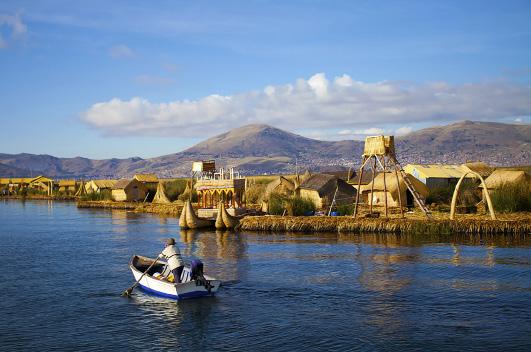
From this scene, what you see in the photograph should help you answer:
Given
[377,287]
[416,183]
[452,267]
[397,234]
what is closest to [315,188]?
[416,183]

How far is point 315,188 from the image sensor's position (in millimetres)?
43312

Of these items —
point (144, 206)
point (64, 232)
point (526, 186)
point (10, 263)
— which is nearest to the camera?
point (10, 263)

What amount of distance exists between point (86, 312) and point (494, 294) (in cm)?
1246

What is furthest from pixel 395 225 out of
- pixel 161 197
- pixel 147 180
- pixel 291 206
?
pixel 147 180

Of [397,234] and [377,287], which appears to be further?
[397,234]

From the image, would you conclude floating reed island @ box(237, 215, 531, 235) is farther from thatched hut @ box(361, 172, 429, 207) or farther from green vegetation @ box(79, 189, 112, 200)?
green vegetation @ box(79, 189, 112, 200)

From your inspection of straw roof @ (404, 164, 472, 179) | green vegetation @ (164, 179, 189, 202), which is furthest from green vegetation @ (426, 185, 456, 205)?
green vegetation @ (164, 179, 189, 202)

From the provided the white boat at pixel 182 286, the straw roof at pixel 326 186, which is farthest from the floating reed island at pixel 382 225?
the white boat at pixel 182 286

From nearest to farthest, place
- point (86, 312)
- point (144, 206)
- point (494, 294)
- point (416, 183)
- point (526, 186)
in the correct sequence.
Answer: point (86, 312)
point (494, 294)
point (526, 186)
point (416, 183)
point (144, 206)

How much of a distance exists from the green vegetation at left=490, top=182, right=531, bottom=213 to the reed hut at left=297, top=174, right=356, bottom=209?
1075 cm

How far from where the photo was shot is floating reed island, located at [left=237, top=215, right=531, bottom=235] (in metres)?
30.9

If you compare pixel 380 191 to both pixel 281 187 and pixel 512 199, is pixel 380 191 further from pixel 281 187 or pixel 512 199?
pixel 281 187

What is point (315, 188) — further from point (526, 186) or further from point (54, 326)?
point (54, 326)

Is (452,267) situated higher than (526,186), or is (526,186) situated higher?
(526,186)
